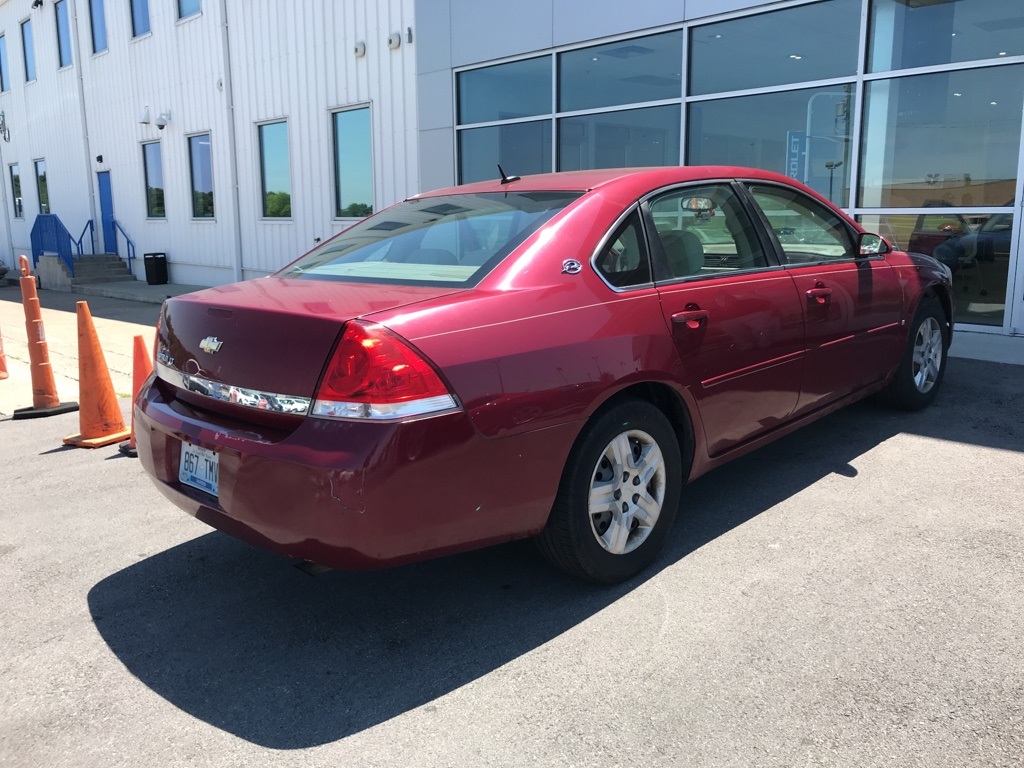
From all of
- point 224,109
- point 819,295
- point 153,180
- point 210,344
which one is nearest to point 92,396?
point 210,344

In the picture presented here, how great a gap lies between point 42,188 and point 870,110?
23.7m

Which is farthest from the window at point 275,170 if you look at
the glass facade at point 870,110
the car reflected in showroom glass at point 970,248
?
the car reflected in showroom glass at point 970,248

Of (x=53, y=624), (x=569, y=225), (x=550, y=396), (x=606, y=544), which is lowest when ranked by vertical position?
(x=53, y=624)

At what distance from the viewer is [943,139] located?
8.55m

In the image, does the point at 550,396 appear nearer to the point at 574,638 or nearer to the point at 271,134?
the point at 574,638

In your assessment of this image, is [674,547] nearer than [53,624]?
No

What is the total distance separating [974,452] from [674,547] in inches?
89.7

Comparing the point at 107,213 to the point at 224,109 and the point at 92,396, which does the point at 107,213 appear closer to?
the point at 224,109

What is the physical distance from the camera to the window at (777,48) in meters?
8.75

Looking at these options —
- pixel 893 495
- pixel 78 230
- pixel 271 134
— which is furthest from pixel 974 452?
pixel 78 230

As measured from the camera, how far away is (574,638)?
9.82 feet

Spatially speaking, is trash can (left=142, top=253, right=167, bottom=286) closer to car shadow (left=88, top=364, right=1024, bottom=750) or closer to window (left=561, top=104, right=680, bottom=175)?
window (left=561, top=104, right=680, bottom=175)

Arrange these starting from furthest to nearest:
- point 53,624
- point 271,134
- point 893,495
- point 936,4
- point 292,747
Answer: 1. point 271,134
2. point 936,4
3. point 893,495
4. point 53,624
5. point 292,747

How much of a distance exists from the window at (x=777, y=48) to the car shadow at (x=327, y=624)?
250 inches
